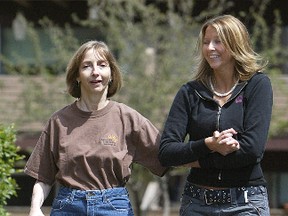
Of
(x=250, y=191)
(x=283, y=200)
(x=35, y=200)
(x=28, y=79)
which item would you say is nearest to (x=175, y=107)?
(x=250, y=191)

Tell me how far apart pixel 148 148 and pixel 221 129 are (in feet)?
1.91

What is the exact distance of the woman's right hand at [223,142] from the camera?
15.0ft

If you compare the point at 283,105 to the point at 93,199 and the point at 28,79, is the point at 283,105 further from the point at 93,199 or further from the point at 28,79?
the point at 93,199

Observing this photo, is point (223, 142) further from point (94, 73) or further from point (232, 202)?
point (94, 73)

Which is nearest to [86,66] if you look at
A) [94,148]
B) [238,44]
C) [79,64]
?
[79,64]

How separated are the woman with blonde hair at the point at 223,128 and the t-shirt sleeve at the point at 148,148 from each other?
272 mm

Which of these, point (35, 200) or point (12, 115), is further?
point (12, 115)

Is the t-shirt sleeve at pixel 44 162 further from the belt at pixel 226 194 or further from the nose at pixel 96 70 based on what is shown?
the belt at pixel 226 194

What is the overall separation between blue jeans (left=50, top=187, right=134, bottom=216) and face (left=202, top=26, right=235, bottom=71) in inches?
34.5

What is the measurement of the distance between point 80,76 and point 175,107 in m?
0.60

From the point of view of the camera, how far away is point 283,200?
2023 cm

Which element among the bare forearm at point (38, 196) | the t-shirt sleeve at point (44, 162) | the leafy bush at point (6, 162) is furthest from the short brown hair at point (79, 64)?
the leafy bush at point (6, 162)

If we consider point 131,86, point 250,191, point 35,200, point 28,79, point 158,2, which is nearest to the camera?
point 250,191

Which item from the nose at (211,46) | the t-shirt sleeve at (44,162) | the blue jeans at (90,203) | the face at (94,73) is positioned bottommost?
the blue jeans at (90,203)
